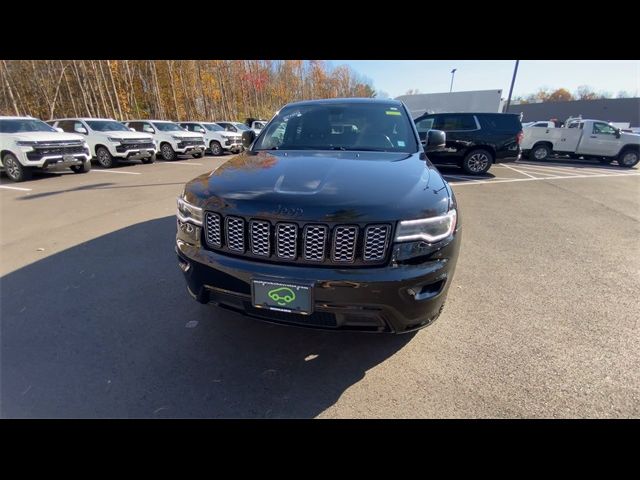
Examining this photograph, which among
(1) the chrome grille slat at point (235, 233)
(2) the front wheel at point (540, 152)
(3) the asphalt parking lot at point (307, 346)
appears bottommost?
(2) the front wheel at point (540, 152)

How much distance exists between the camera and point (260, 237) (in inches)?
74.1

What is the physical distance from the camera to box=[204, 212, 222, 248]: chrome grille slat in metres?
1.99

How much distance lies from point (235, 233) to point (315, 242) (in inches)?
20.9

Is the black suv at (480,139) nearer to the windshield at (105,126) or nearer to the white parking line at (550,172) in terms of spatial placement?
the white parking line at (550,172)

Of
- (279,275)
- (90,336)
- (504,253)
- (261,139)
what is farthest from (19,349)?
(504,253)

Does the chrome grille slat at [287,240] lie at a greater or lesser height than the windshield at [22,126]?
lesser

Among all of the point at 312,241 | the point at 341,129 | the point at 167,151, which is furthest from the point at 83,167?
the point at 312,241

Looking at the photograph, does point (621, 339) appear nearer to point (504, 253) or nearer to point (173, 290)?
point (504, 253)

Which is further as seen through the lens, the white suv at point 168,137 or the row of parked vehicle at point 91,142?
the white suv at point 168,137

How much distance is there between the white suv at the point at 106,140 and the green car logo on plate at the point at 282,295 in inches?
482

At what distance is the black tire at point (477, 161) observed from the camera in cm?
1032

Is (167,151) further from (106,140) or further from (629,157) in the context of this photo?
(629,157)

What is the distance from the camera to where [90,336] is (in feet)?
8.29

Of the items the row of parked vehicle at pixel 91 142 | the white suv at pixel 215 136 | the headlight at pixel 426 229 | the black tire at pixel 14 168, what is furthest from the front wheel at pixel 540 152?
the black tire at pixel 14 168
